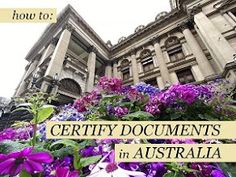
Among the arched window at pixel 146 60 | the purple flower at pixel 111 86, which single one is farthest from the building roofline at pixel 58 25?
the purple flower at pixel 111 86

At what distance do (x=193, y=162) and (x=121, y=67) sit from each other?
58.1ft

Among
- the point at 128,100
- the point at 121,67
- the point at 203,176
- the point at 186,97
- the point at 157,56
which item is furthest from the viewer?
the point at 121,67

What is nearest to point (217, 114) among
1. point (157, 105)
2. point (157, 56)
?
point (157, 105)

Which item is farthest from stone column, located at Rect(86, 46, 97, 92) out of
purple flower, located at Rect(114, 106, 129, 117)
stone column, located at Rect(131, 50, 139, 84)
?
purple flower, located at Rect(114, 106, 129, 117)

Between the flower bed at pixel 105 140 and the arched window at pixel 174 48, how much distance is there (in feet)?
44.2

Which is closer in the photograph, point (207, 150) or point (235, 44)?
point (207, 150)

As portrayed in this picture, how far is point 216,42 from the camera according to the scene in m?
10.1

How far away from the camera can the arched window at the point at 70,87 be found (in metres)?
13.2

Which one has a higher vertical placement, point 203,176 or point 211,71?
point 211,71

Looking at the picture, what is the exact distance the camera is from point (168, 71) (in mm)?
13883

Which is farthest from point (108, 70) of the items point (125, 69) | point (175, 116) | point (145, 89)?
point (175, 116)

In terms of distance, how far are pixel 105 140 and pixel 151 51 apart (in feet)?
53.3

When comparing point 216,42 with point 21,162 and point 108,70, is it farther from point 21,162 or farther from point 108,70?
point 21,162

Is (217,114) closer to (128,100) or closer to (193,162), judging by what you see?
(128,100)
